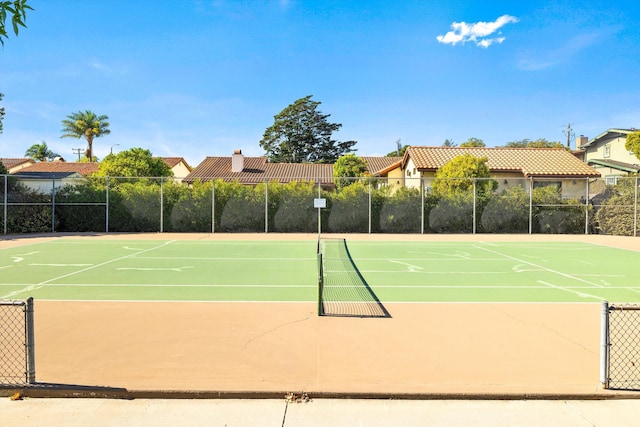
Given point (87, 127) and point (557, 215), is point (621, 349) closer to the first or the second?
point (557, 215)

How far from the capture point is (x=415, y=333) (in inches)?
233

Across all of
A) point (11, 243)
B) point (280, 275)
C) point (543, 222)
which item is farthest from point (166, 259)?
point (543, 222)

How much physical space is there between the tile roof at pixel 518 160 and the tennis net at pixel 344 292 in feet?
62.8

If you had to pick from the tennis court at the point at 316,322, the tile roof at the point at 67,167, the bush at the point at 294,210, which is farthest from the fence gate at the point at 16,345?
the tile roof at the point at 67,167

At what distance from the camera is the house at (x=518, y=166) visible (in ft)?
96.7

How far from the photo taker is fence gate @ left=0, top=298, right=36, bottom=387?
165 inches

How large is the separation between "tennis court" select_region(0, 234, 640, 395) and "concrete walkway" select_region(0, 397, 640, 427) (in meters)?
0.18

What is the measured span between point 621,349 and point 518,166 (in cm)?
2820

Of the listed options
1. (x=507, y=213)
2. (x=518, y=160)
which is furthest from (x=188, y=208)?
(x=518, y=160)

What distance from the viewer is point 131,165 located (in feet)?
123

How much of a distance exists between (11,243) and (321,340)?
1629 cm

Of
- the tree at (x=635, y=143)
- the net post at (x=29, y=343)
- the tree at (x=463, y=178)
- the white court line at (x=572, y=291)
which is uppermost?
the tree at (x=635, y=143)

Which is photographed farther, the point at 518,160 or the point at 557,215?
the point at 518,160

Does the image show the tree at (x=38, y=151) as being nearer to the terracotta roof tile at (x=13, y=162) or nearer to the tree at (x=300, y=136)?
the terracotta roof tile at (x=13, y=162)
